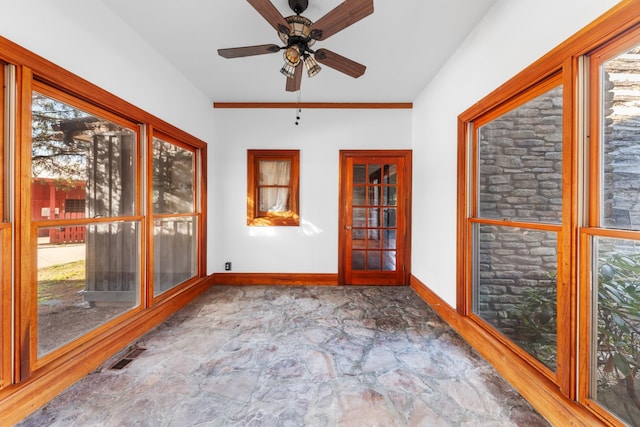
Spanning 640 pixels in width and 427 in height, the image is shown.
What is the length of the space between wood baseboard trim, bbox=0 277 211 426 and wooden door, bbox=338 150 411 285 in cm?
254

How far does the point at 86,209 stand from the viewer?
214 cm

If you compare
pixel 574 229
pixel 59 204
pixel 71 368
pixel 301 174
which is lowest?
pixel 71 368

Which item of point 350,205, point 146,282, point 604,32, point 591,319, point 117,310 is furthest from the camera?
point 350,205

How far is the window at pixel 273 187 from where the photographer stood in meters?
4.07

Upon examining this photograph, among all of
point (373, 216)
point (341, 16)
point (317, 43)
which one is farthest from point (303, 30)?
point (373, 216)

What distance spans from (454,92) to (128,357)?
3886 millimetres

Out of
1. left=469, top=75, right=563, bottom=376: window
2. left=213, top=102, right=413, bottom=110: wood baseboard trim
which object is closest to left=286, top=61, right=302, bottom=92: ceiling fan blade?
left=213, top=102, right=413, bottom=110: wood baseboard trim

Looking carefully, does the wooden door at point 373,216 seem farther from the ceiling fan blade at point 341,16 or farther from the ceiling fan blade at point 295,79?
the ceiling fan blade at point 341,16

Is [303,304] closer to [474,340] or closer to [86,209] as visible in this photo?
[474,340]

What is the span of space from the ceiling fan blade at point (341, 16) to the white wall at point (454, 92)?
107 centimetres

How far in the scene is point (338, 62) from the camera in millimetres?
2256

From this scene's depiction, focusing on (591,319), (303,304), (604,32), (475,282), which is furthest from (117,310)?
(604,32)

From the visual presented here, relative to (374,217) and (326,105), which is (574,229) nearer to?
(374,217)

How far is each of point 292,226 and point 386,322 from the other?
1989mm
